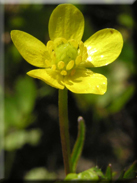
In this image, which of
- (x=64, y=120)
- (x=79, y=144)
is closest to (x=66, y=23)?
(x=64, y=120)

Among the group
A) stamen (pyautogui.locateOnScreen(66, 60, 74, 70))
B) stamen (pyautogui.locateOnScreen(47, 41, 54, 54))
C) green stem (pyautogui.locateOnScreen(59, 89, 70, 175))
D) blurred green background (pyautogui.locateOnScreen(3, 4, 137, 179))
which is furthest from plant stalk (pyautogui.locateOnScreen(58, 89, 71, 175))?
blurred green background (pyautogui.locateOnScreen(3, 4, 137, 179))

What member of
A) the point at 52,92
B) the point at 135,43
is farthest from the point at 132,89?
the point at 52,92

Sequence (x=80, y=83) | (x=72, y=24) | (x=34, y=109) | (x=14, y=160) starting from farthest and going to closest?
(x=34, y=109), (x=14, y=160), (x=72, y=24), (x=80, y=83)

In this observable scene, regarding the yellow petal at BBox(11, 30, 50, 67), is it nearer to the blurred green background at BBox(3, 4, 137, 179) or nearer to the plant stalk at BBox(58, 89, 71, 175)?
the plant stalk at BBox(58, 89, 71, 175)

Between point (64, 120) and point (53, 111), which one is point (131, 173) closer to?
point (64, 120)

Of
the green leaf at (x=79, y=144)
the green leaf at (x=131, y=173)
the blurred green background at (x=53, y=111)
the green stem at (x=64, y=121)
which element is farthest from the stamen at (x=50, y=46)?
the blurred green background at (x=53, y=111)

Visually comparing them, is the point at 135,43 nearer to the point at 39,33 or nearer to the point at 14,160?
the point at 39,33
